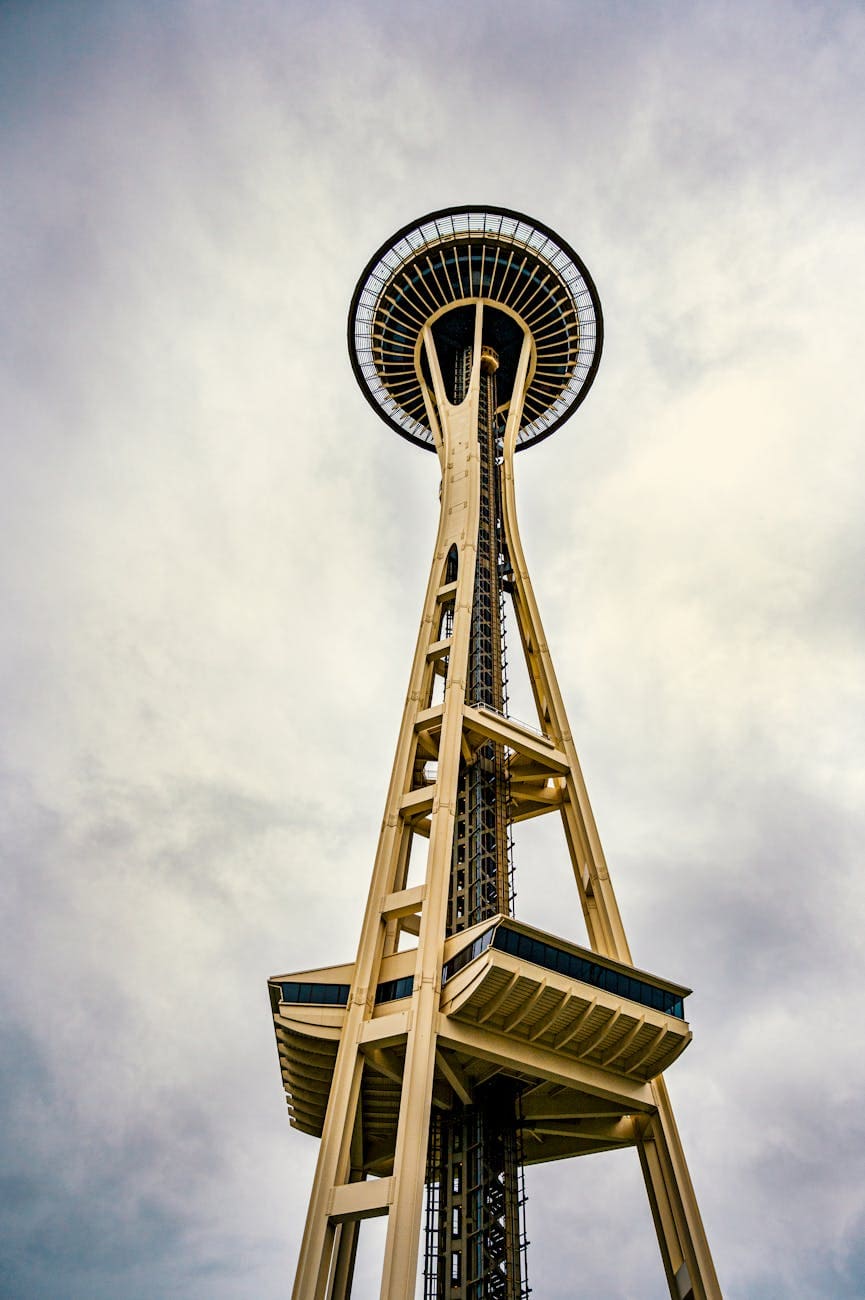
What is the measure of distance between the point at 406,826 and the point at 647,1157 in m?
15.1

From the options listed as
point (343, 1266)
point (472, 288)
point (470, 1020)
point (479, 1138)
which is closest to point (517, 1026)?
point (470, 1020)

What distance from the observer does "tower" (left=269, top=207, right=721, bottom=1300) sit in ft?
101

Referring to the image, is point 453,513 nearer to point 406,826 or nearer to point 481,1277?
point 406,826

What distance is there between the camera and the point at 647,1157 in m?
35.5

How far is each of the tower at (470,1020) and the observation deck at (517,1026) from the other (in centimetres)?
8

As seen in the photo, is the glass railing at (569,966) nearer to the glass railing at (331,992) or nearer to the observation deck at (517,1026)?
the observation deck at (517,1026)

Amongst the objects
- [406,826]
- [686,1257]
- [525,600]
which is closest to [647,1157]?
[686,1257]

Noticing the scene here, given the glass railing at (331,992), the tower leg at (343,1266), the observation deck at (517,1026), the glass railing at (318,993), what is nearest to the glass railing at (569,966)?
the observation deck at (517,1026)

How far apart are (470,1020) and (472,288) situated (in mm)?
46342

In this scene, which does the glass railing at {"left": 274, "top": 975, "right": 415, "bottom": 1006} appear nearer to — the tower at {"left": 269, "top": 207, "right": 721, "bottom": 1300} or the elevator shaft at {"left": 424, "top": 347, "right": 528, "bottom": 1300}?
the tower at {"left": 269, "top": 207, "right": 721, "bottom": 1300}

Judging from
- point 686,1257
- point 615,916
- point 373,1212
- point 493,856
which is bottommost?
point 373,1212

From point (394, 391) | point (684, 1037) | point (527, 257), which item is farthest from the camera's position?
point (394, 391)

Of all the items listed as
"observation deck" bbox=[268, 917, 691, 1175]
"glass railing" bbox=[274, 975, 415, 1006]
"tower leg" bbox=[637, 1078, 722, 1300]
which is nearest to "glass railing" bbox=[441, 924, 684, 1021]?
"observation deck" bbox=[268, 917, 691, 1175]

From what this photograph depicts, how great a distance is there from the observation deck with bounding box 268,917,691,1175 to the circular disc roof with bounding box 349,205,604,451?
1639 inches
